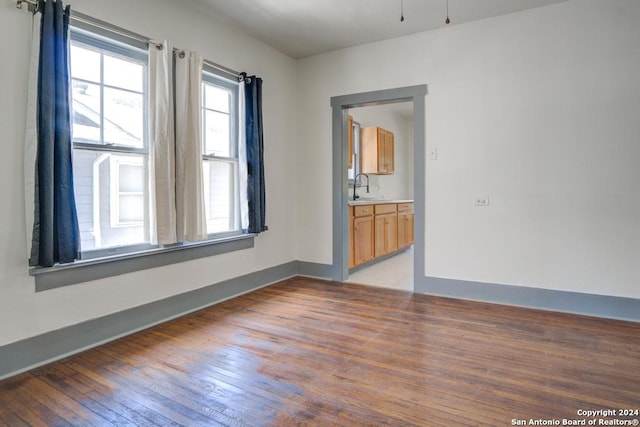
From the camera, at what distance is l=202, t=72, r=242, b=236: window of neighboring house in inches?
143

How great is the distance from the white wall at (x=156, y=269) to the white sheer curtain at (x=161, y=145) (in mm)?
275

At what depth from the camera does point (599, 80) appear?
320 cm

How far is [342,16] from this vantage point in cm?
357

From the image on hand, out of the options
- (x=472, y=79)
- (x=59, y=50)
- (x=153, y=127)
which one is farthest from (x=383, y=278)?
(x=59, y=50)

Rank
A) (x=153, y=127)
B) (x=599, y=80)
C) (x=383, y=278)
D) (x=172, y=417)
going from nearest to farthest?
1. (x=172, y=417)
2. (x=153, y=127)
3. (x=599, y=80)
4. (x=383, y=278)

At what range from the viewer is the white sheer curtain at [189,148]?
313cm

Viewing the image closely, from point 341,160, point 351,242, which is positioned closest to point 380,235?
point 351,242

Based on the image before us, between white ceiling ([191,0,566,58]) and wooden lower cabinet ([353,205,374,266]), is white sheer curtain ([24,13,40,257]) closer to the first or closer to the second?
white ceiling ([191,0,566,58])

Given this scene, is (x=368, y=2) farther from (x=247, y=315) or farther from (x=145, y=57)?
(x=247, y=315)

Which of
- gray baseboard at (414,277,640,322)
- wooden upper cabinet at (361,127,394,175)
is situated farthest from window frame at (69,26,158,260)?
wooden upper cabinet at (361,127,394,175)

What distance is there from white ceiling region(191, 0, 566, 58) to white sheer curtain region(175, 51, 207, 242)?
0.65 m

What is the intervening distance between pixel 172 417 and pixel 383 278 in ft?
11.0

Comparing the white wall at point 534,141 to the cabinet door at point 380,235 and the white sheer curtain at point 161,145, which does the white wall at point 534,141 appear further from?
the white sheer curtain at point 161,145

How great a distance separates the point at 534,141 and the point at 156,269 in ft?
11.8
